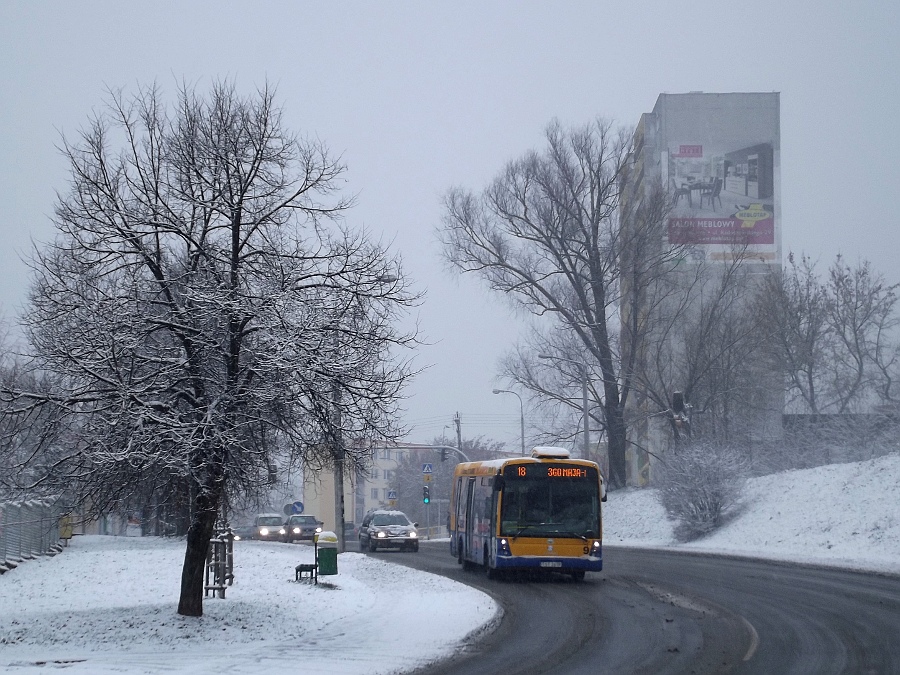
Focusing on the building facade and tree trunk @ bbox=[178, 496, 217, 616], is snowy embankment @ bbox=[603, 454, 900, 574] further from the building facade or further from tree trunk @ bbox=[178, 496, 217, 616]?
the building facade

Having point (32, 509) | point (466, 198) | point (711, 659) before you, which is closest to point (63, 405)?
point (711, 659)

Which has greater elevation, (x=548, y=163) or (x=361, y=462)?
(x=548, y=163)

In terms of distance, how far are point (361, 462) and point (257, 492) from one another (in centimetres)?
166

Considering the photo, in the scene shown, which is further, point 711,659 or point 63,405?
point 63,405

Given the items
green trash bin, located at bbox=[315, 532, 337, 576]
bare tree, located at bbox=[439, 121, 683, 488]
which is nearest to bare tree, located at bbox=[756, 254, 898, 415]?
bare tree, located at bbox=[439, 121, 683, 488]

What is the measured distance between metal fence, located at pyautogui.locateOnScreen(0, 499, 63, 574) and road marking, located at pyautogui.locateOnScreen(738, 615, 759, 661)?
16.3m

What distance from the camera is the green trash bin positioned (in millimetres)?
21688

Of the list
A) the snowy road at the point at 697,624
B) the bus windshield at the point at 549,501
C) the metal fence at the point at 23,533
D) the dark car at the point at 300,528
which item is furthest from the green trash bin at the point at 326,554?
the dark car at the point at 300,528

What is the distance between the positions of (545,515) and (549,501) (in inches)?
14.1

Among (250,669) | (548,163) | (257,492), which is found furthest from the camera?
(548,163)

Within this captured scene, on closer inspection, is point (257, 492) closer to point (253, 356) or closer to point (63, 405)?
point (253, 356)

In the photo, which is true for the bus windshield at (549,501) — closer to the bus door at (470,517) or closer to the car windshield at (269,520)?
the bus door at (470,517)

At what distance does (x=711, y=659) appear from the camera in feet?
38.1

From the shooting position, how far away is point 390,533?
40.1 meters
